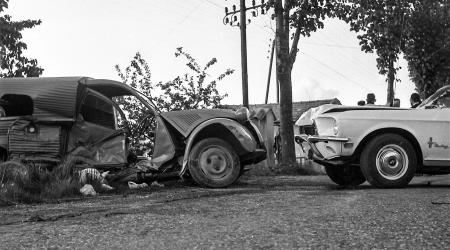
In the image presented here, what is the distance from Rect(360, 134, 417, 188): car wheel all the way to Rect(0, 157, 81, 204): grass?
13.5 ft

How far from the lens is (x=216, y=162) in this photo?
8789mm

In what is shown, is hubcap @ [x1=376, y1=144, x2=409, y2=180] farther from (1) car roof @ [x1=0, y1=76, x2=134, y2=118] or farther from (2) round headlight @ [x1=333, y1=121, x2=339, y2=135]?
(1) car roof @ [x1=0, y1=76, x2=134, y2=118]

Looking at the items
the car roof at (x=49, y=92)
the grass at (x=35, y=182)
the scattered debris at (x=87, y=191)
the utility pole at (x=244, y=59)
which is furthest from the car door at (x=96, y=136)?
the utility pole at (x=244, y=59)

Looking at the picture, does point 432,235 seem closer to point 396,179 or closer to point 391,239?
point 391,239

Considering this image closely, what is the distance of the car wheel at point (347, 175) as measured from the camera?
9.52m

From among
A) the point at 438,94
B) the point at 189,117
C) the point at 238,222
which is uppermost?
the point at 438,94

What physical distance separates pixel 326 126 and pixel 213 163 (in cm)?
179

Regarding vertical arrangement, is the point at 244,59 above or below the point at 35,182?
above

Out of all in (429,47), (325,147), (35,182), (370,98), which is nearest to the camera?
(35,182)

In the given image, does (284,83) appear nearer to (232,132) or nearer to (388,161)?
(232,132)

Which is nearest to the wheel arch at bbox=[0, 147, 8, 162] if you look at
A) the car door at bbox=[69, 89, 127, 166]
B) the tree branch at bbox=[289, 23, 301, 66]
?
the car door at bbox=[69, 89, 127, 166]

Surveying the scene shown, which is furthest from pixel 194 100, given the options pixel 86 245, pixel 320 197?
pixel 86 245

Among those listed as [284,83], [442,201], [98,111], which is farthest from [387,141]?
[284,83]

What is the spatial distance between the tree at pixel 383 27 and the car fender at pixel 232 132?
9.08 meters
